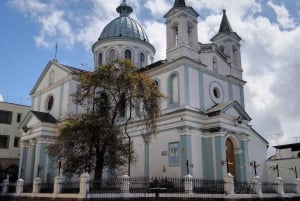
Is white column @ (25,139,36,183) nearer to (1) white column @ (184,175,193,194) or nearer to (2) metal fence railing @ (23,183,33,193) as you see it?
(2) metal fence railing @ (23,183,33,193)

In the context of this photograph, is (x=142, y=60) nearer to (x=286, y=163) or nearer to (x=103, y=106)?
(x=103, y=106)

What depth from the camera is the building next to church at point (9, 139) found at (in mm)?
39812

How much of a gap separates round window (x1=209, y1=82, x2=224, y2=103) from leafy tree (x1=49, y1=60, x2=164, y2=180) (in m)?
7.26

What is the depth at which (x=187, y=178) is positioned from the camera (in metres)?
20.1

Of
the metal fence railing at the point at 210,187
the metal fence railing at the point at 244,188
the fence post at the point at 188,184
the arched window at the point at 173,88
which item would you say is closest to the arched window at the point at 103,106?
the arched window at the point at 173,88

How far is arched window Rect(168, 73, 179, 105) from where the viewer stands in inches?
1077

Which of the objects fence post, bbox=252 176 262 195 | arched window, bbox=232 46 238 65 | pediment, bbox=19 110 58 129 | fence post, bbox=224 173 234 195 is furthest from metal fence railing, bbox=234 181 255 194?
pediment, bbox=19 110 58 129

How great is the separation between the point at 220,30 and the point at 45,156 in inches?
795

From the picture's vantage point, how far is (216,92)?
98.1 feet

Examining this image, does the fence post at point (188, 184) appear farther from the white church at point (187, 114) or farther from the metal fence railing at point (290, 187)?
the metal fence railing at point (290, 187)

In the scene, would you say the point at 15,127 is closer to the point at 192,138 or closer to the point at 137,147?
the point at 137,147

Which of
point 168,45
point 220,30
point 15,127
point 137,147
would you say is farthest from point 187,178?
point 15,127

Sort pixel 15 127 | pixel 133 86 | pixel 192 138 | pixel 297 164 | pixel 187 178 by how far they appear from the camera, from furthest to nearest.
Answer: pixel 15 127 → pixel 297 164 → pixel 192 138 → pixel 133 86 → pixel 187 178

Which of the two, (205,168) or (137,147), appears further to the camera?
(137,147)
